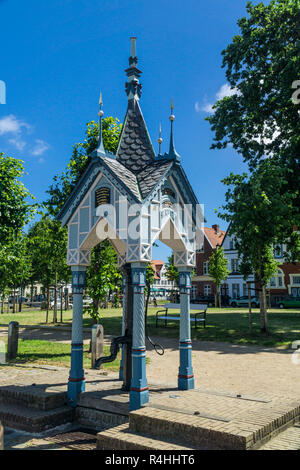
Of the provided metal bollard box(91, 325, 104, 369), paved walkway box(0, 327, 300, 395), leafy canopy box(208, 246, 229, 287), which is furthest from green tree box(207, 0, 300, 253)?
leafy canopy box(208, 246, 229, 287)

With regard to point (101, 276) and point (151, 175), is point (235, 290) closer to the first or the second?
point (101, 276)

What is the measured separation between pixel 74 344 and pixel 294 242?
15.6m

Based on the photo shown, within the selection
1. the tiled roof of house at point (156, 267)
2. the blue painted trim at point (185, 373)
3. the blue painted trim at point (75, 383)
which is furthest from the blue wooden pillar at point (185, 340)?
the tiled roof of house at point (156, 267)

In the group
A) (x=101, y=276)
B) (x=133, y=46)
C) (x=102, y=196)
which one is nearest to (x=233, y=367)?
(x=101, y=276)

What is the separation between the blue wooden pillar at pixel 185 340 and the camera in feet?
24.7

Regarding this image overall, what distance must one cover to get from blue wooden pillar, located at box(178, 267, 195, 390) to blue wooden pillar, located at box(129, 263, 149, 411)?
119 cm

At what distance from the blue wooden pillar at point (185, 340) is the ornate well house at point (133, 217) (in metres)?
0.02

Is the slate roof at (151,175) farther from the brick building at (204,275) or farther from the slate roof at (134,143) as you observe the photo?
the brick building at (204,275)

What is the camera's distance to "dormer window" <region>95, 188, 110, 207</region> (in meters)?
7.60

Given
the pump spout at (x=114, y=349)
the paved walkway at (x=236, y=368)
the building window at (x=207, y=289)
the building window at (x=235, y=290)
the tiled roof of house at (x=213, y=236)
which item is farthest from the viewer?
the tiled roof of house at (x=213, y=236)

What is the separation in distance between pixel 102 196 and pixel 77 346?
10.2 ft

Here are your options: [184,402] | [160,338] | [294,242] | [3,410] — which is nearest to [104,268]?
[160,338]

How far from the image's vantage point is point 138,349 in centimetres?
667
